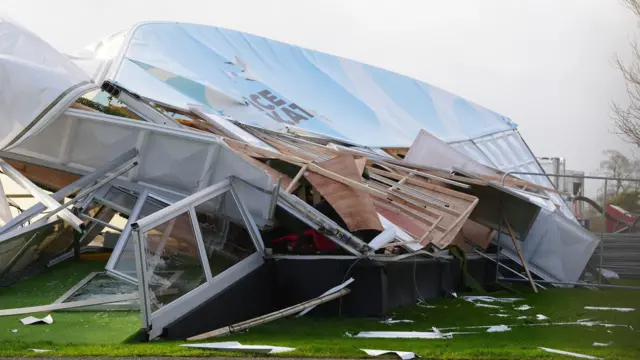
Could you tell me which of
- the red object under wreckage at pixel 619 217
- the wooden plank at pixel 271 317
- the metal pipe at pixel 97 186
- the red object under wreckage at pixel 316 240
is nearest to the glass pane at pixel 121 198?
the metal pipe at pixel 97 186

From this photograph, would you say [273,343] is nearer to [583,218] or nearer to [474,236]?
[474,236]

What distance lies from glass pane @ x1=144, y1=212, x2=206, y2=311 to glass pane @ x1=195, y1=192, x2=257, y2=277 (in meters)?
→ 0.34

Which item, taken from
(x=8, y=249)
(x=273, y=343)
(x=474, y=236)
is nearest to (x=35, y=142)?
(x=8, y=249)

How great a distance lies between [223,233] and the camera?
1113cm

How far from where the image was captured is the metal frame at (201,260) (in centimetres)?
874

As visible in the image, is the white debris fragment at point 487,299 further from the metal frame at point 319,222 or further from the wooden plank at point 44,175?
the wooden plank at point 44,175

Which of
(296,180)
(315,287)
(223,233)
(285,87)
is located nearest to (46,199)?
(223,233)

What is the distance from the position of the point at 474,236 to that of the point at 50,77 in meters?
7.92

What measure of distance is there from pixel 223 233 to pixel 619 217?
486 inches

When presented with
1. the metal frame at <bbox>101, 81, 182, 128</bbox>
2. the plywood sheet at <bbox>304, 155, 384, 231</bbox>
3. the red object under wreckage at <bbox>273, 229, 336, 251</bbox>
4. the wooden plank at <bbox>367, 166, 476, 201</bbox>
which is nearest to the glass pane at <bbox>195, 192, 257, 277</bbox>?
the red object under wreckage at <bbox>273, 229, 336, 251</bbox>

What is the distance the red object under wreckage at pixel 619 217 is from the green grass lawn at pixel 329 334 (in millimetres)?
Result: 8156

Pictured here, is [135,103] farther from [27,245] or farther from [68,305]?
[68,305]

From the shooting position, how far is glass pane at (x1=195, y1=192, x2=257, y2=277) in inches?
416

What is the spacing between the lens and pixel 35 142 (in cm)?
1298
